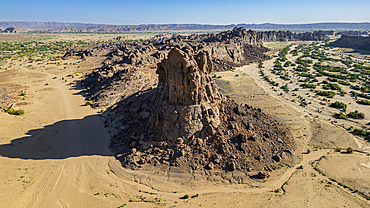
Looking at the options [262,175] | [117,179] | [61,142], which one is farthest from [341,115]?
[61,142]

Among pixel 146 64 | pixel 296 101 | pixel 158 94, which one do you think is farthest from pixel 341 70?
pixel 158 94

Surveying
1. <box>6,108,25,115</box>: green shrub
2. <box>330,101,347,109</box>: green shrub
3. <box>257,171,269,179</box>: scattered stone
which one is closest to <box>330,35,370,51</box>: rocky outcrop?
<box>330,101,347,109</box>: green shrub

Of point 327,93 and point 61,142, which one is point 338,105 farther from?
point 61,142

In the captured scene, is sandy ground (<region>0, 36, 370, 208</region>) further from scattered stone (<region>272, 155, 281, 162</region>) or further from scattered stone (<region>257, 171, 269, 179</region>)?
scattered stone (<region>272, 155, 281, 162</region>)

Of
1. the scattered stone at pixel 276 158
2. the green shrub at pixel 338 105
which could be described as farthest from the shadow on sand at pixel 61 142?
the green shrub at pixel 338 105

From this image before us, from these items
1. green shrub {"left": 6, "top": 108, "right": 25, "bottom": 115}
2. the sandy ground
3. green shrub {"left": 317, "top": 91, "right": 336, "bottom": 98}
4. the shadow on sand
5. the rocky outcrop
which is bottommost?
the sandy ground

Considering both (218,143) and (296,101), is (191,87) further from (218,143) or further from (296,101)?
(296,101)
